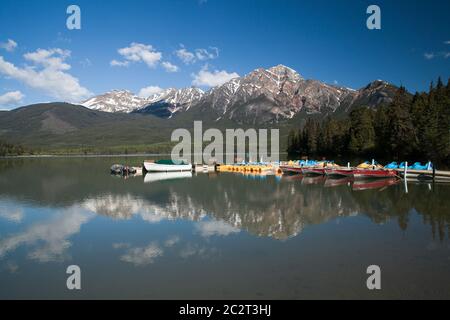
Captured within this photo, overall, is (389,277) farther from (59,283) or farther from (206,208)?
(206,208)

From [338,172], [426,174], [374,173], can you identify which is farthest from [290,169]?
[426,174]

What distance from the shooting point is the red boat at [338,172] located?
5962 cm

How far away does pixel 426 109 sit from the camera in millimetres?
66062

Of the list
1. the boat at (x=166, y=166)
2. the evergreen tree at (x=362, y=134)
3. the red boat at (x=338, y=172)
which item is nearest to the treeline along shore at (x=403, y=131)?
the evergreen tree at (x=362, y=134)

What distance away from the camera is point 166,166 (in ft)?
266

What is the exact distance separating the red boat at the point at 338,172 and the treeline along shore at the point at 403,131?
1252cm

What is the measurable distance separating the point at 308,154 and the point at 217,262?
11368 centimetres

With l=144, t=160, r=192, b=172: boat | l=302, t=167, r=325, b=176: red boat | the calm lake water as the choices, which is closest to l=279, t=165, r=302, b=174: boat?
l=302, t=167, r=325, b=176: red boat

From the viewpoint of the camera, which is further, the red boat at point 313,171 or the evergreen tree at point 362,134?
the evergreen tree at point 362,134

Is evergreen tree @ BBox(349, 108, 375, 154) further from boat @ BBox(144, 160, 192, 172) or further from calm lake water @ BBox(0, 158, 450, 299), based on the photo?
calm lake water @ BBox(0, 158, 450, 299)

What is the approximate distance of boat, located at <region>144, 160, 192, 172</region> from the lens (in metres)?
79.4

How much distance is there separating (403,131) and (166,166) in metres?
51.1

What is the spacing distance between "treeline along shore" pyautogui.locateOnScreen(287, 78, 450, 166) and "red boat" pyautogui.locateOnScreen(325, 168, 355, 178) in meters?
12.5

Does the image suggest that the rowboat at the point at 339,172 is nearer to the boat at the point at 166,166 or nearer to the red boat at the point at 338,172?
the red boat at the point at 338,172
